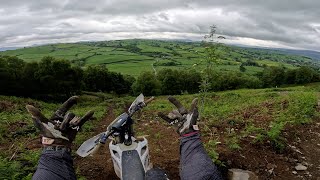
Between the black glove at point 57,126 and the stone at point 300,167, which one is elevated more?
the black glove at point 57,126

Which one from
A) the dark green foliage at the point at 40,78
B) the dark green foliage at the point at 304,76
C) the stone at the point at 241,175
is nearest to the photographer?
the stone at the point at 241,175

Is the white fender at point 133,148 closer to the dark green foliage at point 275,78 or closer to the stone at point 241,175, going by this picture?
the stone at point 241,175

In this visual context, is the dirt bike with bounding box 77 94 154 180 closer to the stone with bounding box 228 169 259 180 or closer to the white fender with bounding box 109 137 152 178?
the white fender with bounding box 109 137 152 178

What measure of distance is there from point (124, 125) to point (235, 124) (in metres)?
6.88

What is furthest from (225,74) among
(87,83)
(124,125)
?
(124,125)

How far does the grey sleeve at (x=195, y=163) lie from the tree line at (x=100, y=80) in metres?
8.67

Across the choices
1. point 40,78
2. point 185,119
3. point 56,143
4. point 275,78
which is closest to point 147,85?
point 40,78

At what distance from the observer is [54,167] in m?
4.04

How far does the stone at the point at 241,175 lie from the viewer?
717cm

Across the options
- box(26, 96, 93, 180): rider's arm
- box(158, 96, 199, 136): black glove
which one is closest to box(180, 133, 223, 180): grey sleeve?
box(158, 96, 199, 136): black glove

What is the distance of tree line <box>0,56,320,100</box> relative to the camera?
1764 inches

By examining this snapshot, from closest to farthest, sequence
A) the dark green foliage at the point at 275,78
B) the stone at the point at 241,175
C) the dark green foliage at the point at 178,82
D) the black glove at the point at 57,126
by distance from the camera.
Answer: the black glove at the point at 57,126
the stone at the point at 241,175
the dark green foliage at the point at 178,82
the dark green foliage at the point at 275,78

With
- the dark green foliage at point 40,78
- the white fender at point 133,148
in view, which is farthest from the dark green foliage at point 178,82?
the white fender at point 133,148

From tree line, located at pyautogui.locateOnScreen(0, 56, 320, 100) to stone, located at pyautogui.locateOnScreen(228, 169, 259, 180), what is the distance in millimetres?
6097
